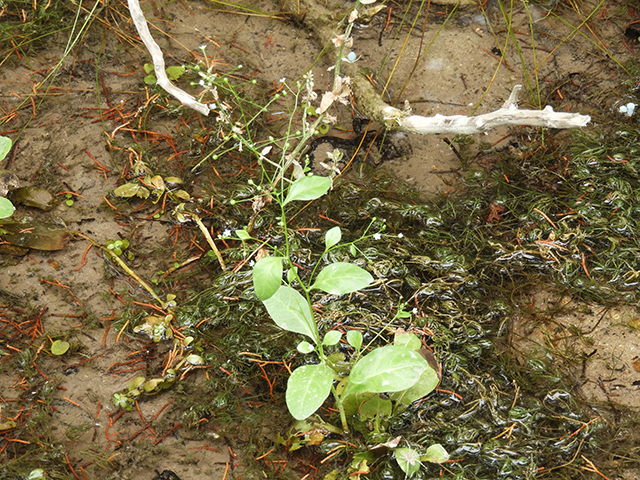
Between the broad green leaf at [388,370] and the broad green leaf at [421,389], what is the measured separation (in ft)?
1.18

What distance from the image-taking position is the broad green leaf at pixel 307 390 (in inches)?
71.4

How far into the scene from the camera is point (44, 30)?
12.1 ft

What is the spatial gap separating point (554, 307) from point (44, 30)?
4072mm

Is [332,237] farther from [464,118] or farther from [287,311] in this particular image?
[464,118]

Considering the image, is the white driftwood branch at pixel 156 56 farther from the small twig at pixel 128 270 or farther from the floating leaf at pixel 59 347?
the floating leaf at pixel 59 347

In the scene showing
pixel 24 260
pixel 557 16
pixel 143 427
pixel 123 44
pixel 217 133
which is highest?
pixel 557 16

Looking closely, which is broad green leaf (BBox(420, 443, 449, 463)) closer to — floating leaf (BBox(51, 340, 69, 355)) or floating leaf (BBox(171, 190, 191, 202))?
floating leaf (BBox(51, 340, 69, 355))

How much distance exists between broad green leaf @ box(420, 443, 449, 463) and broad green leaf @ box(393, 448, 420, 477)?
0.15 ft

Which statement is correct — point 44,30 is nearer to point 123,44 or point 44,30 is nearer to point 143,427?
point 123,44

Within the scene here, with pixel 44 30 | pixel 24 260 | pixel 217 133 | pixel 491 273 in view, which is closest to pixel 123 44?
pixel 44 30

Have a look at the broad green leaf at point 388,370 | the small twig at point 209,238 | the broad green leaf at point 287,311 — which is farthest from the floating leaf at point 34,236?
the broad green leaf at point 388,370

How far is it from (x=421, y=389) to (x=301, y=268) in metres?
0.98

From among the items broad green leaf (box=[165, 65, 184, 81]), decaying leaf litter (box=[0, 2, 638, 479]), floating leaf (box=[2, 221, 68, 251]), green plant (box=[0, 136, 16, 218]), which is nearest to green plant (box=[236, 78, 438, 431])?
decaying leaf litter (box=[0, 2, 638, 479])

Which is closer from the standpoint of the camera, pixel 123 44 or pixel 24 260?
pixel 24 260
